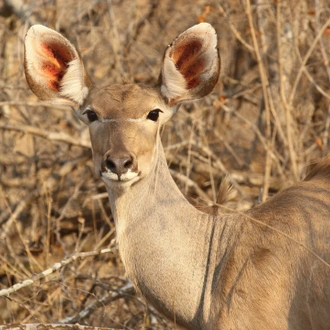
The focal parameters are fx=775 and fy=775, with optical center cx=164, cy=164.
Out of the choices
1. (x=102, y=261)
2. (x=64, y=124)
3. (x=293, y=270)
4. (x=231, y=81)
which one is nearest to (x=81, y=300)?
(x=102, y=261)

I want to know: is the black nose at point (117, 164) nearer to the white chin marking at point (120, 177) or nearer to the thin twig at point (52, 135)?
the white chin marking at point (120, 177)

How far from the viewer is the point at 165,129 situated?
832 centimetres

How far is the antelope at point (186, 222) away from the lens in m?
3.79

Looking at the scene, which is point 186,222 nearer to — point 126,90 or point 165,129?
point 126,90

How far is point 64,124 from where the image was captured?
334 inches

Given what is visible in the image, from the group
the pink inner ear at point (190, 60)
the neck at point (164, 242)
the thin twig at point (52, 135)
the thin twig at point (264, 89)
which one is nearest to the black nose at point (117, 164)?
Result: the neck at point (164, 242)

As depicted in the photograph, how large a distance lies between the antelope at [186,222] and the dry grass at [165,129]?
2159mm

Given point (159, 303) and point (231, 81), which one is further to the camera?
point (231, 81)

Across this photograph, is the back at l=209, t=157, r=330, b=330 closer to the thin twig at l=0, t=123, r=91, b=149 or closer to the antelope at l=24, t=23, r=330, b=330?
the antelope at l=24, t=23, r=330, b=330

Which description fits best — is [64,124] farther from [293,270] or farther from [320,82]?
[293,270]

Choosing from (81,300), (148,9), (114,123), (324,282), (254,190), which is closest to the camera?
(324,282)

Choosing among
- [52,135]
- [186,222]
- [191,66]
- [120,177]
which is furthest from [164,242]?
[52,135]

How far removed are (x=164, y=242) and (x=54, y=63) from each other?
4.13 feet

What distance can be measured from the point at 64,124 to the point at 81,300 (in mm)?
3060
